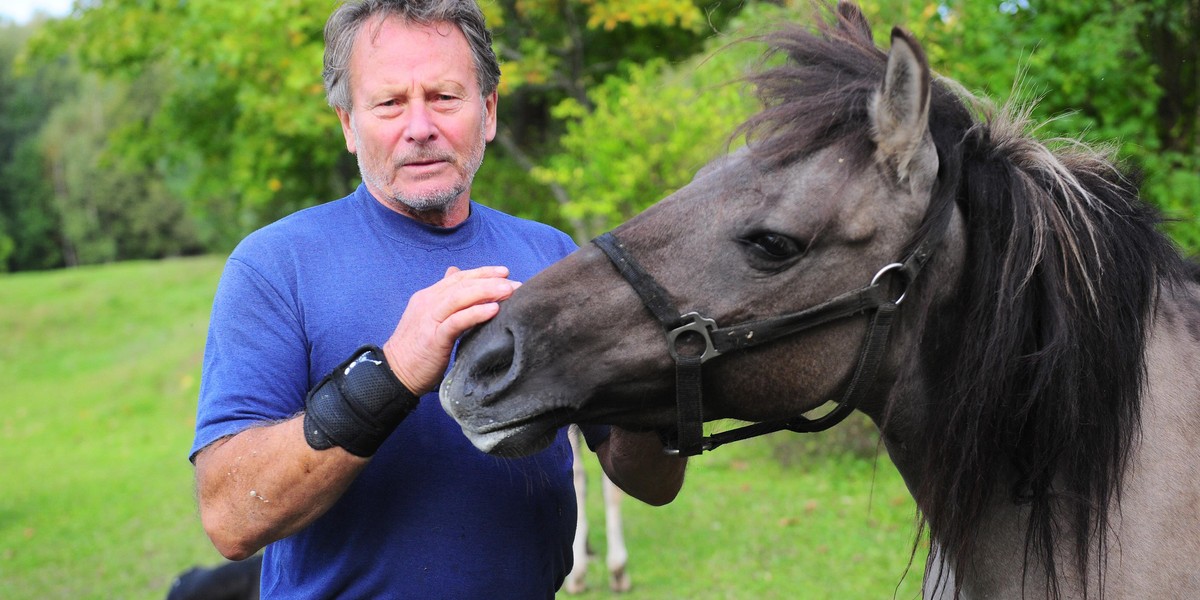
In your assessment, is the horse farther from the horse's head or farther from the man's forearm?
the man's forearm

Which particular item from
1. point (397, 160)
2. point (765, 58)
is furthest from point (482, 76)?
point (765, 58)

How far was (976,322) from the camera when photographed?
199 centimetres

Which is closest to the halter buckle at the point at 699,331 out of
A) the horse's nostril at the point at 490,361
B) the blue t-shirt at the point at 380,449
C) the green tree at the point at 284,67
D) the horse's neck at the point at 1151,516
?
the horse's nostril at the point at 490,361

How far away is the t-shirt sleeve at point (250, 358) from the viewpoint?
1974mm

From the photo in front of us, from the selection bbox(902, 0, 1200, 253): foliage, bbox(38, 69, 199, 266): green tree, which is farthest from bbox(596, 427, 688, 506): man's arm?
bbox(38, 69, 199, 266): green tree

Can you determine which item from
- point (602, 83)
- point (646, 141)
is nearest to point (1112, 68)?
point (646, 141)

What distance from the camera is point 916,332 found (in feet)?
6.64

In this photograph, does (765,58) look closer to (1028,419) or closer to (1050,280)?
(1050,280)

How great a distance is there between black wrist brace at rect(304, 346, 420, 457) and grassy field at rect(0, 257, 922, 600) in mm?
1209

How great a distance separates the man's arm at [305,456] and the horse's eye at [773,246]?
1.73 ft

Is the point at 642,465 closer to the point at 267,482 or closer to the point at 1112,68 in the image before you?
the point at 267,482

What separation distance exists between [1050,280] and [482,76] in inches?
57.2

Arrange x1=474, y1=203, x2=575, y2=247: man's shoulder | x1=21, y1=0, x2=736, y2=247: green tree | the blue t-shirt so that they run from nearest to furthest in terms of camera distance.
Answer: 1. the blue t-shirt
2. x1=474, y1=203, x2=575, y2=247: man's shoulder
3. x1=21, y1=0, x2=736, y2=247: green tree

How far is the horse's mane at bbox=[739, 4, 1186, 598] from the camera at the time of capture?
1.97m
